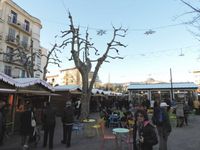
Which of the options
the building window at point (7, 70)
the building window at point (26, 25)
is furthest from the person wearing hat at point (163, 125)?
the building window at point (26, 25)

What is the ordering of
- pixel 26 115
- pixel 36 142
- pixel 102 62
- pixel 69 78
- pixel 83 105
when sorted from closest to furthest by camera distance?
1. pixel 26 115
2. pixel 36 142
3. pixel 83 105
4. pixel 102 62
5. pixel 69 78

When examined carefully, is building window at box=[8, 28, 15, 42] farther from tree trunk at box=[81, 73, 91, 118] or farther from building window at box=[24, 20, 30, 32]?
tree trunk at box=[81, 73, 91, 118]

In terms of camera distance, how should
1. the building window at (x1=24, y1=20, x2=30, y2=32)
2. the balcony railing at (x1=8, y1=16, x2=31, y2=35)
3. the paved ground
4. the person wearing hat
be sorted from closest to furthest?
the person wearing hat, the paved ground, the balcony railing at (x1=8, y1=16, x2=31, y2=35), the building window at (x1=24, y1=20, x2=30, y2=32)

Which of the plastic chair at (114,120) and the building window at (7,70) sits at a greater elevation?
the building window at (7,70)

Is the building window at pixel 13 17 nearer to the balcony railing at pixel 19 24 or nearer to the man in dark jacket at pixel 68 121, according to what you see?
the balcony railing at pixel 19 24

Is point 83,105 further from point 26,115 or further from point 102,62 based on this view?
point 26,115

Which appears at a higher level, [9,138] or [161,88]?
[161,88]

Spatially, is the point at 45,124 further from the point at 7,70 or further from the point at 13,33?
the point at 13,33

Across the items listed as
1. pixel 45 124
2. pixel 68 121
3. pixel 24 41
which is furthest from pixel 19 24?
pixel 68 121

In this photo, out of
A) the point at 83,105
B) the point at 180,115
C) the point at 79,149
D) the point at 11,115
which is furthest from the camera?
the point at 83,105

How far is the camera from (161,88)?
24.9 metres

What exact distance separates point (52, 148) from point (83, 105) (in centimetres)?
764

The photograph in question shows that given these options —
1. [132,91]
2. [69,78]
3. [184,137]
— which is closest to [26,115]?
[184,137]

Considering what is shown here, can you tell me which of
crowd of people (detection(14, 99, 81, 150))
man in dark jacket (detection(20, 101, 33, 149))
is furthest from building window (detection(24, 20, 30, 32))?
man in dark jacket (detection(20, 101, 33, 149))
